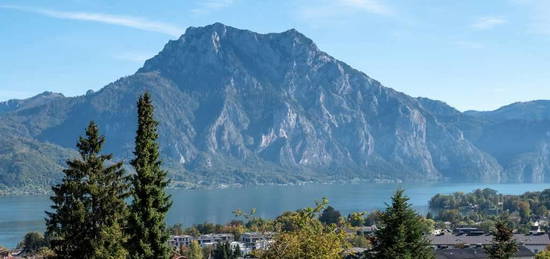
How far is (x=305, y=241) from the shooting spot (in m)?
27.4

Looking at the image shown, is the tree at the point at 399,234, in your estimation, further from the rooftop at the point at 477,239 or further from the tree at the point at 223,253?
the rooftop at the point at 477,239

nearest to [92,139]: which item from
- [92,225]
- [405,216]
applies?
[92,225]

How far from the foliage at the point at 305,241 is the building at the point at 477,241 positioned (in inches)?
2756

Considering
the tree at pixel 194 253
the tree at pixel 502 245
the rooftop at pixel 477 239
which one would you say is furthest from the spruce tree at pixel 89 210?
the rooftop at pixel 477 239

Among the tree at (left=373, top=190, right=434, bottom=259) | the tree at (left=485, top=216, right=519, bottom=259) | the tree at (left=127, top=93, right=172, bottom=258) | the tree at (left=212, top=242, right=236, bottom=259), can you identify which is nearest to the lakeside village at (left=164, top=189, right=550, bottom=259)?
the tree at (left=373, top=190, right=434, bottom=259)

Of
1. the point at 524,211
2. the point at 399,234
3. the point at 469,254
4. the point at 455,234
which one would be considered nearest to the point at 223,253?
the point at 469,254

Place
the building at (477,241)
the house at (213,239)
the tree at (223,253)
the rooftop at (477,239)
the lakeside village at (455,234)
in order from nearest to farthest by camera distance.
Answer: the lakeside village at (455,234) → the tree at (223,253) → the building at (477,241) → the rooftop at (477,239) → the house at (213,239)

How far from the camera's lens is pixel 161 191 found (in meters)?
29.5

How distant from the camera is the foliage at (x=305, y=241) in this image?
89.5 feet

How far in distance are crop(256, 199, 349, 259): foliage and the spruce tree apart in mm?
5942

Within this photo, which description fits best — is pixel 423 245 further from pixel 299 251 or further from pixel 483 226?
pixel 483 226

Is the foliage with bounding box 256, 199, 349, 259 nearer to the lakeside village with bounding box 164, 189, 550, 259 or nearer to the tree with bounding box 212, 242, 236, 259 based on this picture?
the lakeside village with bounding box 164, 189, 550, 259

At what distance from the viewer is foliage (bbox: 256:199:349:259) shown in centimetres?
2728

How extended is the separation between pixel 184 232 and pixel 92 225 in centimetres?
11820
